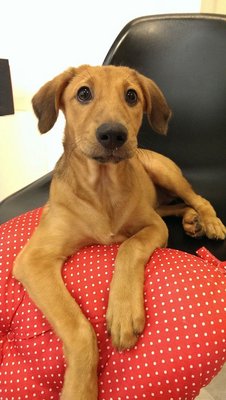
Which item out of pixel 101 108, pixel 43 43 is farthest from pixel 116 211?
pixel 43 43

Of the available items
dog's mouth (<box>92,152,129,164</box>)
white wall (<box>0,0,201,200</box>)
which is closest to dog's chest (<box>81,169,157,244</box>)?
dog's mouth (<box>92,152,129,164</box>)


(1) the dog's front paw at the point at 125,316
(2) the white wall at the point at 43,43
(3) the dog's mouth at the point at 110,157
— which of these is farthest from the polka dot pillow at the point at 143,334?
(2) the white wall at the point at 43,43

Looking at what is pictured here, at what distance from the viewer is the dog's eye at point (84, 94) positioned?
1.48m

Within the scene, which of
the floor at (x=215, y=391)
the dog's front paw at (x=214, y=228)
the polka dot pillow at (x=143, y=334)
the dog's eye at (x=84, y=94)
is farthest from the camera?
the floor at (x=215, y=391)

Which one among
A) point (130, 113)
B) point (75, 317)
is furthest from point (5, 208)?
point (75, 317)

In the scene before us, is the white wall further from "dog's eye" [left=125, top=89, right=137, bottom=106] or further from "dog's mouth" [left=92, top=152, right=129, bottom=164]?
"dog's mouth" [left=92, top=152, right=129, bottom=164]

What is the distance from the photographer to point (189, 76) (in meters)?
2.17

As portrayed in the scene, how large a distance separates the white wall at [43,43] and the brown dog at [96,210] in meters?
1.17

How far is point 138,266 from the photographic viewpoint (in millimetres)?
1215

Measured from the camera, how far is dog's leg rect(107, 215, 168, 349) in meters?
1.07

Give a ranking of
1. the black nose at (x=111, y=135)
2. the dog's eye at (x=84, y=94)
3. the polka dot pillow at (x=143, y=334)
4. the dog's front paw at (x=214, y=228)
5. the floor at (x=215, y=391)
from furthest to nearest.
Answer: the floor at (x=215, y=391) → the dog's front paw at (x=214, y=228) → the dog's eye at (x=84, y=94) → the black nose at (x=111, y=135) → the polka dot pillow at (x=143, y=334)

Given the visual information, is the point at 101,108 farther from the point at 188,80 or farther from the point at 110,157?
the point at 188,80

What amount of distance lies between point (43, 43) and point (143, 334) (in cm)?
241

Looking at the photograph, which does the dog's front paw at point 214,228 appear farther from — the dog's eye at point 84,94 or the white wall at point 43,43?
the white wall at point 43,43
